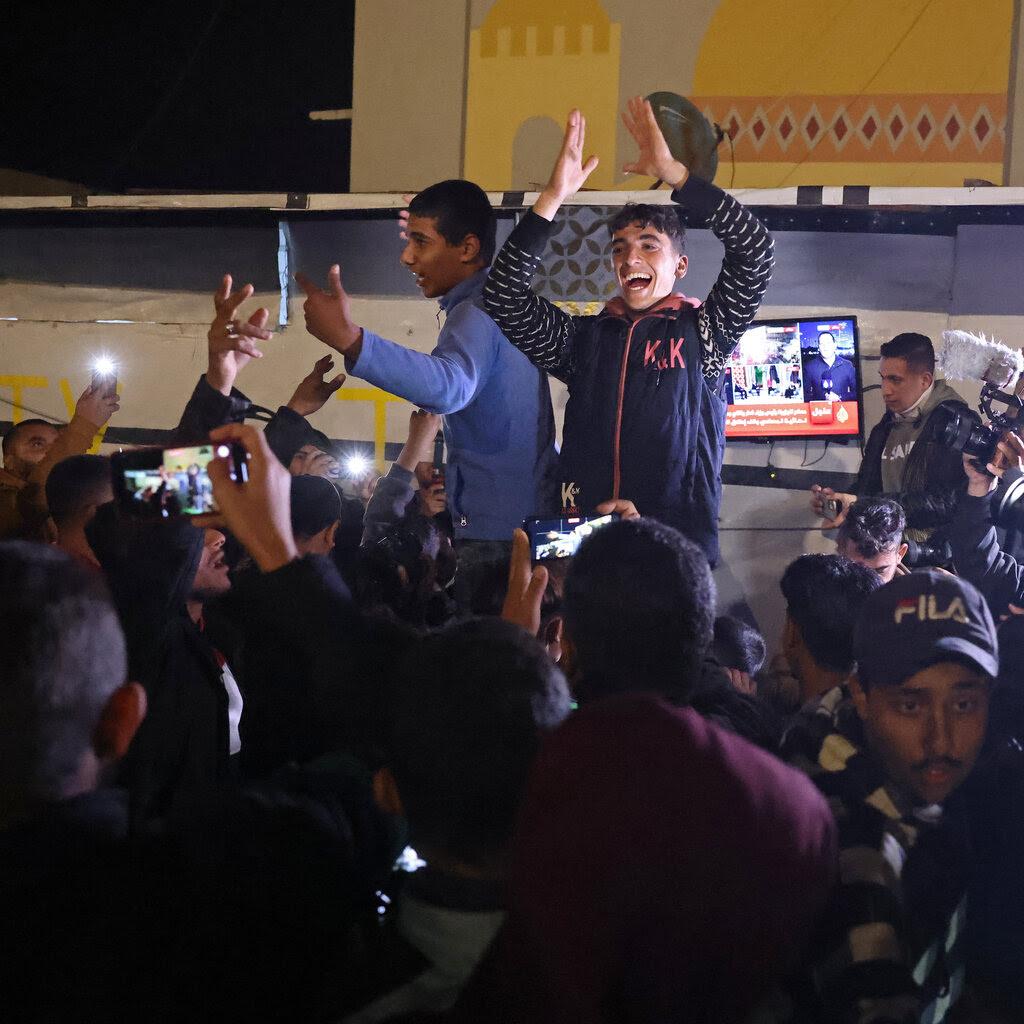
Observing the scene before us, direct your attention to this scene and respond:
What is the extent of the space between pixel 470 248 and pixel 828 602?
1438 millimetres

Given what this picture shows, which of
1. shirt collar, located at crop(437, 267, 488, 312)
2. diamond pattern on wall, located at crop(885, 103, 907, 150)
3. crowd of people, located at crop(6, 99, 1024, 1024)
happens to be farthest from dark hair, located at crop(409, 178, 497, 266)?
diamond pattern on wall, located at crop(885, 103, 907, 150)

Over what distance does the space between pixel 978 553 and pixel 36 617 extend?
3.41m

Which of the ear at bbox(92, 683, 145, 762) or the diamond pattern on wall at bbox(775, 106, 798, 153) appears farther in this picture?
the diamond pattern on wall at bbox(775, 106, 798, 153)

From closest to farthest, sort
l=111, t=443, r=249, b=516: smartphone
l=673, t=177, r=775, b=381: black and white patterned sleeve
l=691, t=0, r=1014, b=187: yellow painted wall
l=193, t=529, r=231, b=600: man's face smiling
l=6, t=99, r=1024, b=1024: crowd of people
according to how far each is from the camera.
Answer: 1. l=6, t=99, r=1024, b=1024: crowd of people
2. l=111, t=443, r=249, b=516: smartphone
3. l=673, t=177, r=775, b=381: black and white patterned sleeve
4. l=193, t=529, r=231, b=600: man's face smiling
5. l=691, t=0, r=1014, b=187: yellow painted wall

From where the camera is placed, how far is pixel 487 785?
1267 millimetres

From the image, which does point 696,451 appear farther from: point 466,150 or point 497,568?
point 466,150

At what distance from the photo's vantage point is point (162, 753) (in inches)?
78.6

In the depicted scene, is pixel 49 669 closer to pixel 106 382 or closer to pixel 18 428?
pixel 106 382

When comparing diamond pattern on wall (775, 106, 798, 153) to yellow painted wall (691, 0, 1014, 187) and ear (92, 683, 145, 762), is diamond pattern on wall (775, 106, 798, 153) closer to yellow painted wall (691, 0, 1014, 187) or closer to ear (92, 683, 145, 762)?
yellow painted wall (691, 0, 1014, 187)

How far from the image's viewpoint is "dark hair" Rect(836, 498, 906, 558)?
363 centimetres

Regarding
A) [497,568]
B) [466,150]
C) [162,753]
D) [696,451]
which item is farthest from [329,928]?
[466,150]

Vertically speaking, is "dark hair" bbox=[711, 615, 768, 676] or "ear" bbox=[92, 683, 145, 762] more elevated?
"ear" bbox=[92, 683, 145, 762]

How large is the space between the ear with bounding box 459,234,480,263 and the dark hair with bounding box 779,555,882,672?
129cm

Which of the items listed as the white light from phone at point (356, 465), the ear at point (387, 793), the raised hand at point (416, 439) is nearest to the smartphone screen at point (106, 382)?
the white light from phone at point (356, 465)
